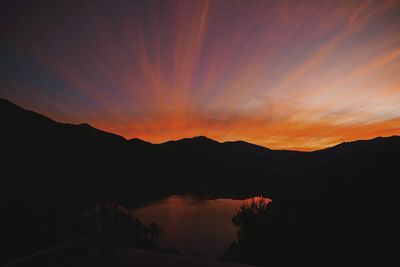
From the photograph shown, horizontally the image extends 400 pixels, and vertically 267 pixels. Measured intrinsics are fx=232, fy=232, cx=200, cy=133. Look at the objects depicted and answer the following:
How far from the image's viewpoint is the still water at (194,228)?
27311 mm

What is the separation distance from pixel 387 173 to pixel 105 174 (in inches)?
3671

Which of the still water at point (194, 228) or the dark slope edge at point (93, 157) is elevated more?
the dark slope edge at point (93, 157)

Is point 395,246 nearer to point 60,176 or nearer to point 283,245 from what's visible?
point 283,245

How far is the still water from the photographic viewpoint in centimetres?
2731

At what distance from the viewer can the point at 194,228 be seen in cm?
3741

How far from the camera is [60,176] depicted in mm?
76688

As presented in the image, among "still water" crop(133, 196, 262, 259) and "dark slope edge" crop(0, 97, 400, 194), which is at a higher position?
"dark slope edge" crop(0, 97, 400, 194)

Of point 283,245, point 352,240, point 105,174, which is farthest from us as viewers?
point 105,174

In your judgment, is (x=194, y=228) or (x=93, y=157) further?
(x=93, y=157)

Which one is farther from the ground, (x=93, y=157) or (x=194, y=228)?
(x=93, y=157)

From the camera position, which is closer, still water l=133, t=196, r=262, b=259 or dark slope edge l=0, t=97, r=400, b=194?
still water l=133, t=196, r=262, b=259

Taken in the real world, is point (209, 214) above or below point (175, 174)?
below

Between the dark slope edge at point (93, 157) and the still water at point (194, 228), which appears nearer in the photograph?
the still water at point (194, 228)

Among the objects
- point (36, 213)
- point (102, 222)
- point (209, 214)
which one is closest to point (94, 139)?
point (209, 214)
